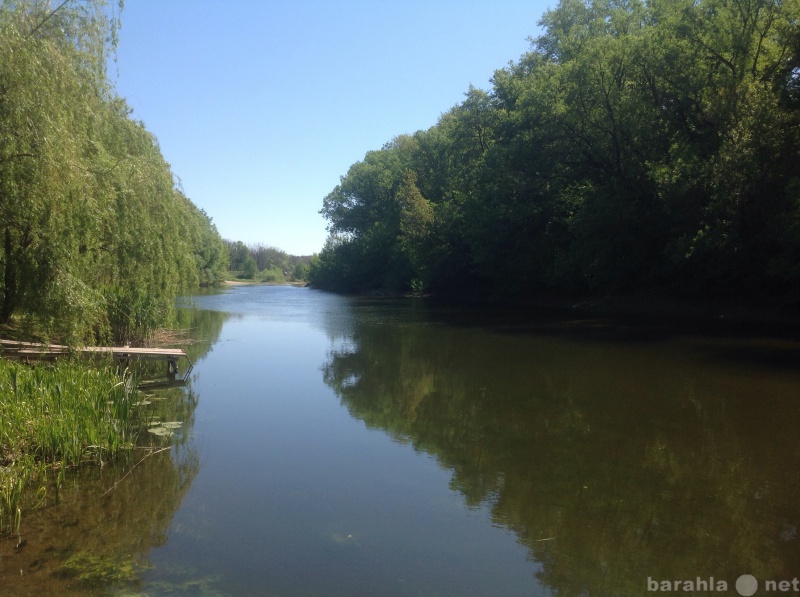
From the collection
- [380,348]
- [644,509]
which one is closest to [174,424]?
[644,509]

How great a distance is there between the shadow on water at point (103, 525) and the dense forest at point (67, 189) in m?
3.21

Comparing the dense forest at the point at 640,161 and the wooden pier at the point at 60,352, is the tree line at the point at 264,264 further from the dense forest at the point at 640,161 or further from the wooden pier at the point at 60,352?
the wooden pier at the point at 60,352

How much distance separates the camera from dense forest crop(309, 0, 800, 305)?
2041 cm

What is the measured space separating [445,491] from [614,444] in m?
2.83

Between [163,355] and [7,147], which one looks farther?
[163,355]

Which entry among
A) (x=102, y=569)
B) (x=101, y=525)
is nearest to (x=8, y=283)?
(x=101, y=525)

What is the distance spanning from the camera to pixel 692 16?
78.4 feet

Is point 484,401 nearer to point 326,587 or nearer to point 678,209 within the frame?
point 326,587

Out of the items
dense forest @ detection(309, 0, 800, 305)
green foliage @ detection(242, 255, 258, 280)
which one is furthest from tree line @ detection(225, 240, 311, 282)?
dense forest @ detection(309, 0, 800, 305)

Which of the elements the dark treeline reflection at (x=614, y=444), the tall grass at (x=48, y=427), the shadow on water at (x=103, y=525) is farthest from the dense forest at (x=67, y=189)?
the dark treeline reflection at (x=614, y=444)

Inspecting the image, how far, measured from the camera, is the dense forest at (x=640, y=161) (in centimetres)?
2041

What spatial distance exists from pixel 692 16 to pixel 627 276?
37.6 ft

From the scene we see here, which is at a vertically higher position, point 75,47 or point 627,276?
point 75,47

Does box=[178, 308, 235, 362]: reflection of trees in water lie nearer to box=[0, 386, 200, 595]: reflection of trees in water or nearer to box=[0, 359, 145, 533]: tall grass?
box=[0, 359, 145, 533]: tall grass
